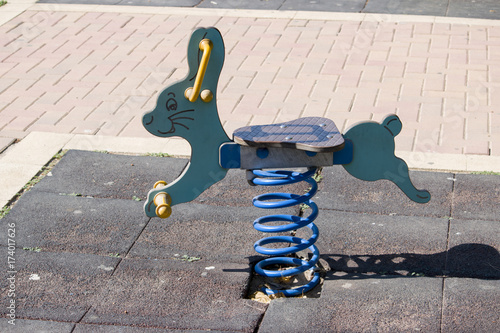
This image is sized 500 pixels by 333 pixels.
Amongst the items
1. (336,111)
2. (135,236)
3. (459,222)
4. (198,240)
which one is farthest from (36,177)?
(459,222)

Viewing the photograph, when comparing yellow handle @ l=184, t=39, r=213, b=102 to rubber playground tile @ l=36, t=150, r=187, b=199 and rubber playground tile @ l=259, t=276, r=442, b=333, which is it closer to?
rubber playground tile @ l=259, t=276, r=442, b=333

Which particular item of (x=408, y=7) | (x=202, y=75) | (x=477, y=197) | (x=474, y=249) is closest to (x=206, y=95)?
(x=202, y=75)

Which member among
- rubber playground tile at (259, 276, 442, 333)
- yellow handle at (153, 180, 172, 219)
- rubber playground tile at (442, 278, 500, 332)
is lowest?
rubber playground tile at (442, 278, 500, 332)

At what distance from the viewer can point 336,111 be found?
6250 millimetres

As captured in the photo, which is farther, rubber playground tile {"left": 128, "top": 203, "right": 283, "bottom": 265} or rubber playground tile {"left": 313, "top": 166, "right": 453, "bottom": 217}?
rubber playground tile {"left": 313, "top": 166, "right": 453, "bottom": 217}

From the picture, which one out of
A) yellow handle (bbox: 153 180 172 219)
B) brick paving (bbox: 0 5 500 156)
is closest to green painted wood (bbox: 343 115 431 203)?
yellow handle (bbox: 153 180 172 219)

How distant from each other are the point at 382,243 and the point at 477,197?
98cm

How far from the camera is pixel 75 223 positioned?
15.1ft

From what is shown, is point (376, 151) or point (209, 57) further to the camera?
point (376, 151)

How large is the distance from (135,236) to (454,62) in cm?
451

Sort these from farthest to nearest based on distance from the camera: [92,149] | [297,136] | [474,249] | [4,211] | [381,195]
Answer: [92,149], [381,195], [4,211], [474,249], [297,136]

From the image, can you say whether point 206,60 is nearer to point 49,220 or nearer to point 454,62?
point 49,220

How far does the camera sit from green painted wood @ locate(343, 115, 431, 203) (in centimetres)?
380

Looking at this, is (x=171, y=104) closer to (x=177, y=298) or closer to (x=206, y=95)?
(x=206, y=95)
